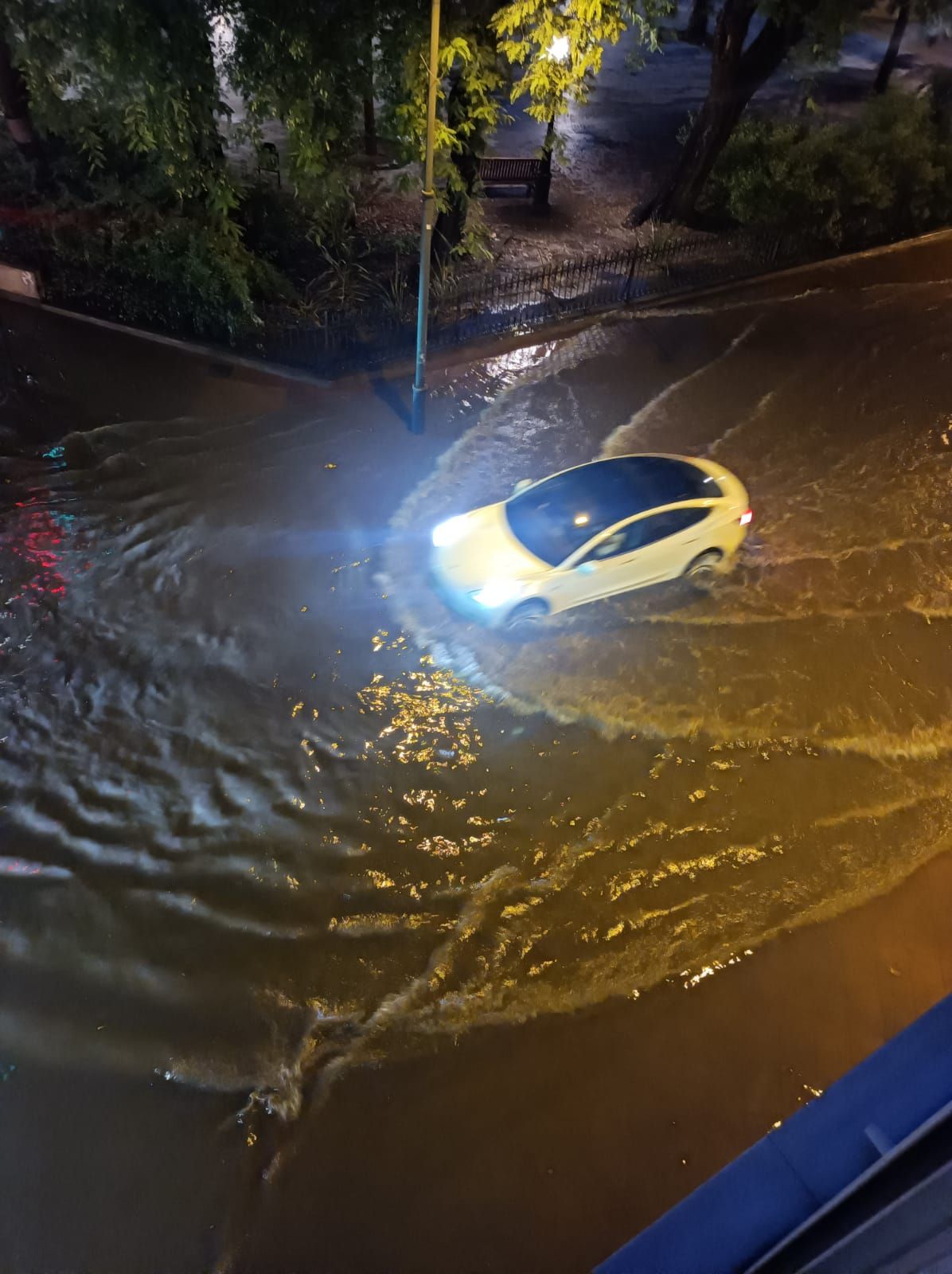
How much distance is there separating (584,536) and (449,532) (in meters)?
1.67

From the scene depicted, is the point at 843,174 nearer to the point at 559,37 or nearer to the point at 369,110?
the point at 369,110

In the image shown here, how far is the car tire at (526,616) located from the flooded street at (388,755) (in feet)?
0.69

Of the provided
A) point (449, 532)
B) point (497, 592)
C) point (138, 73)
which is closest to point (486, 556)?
point (497, 592)

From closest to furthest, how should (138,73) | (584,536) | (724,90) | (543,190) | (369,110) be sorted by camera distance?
(584,536)
(138,73)
(724,90)
(369,110)
(543,190)

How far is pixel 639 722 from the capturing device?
820 centimetres

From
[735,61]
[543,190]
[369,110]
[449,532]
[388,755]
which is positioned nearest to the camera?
[388,755]

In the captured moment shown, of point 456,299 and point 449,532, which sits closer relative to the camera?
point 449,532

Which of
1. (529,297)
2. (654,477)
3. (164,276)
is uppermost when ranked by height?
(164,276)

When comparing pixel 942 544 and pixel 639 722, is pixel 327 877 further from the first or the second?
pixel 942 544

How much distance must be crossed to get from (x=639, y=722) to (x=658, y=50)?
407 inches

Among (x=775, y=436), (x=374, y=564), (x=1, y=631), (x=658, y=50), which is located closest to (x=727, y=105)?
(x=658, y=50)

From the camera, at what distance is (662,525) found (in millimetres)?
8867

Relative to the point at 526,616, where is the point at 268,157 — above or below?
above

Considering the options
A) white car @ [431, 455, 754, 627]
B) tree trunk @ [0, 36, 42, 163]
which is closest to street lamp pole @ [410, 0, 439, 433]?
white car @ [431, 455, 754, 627]
